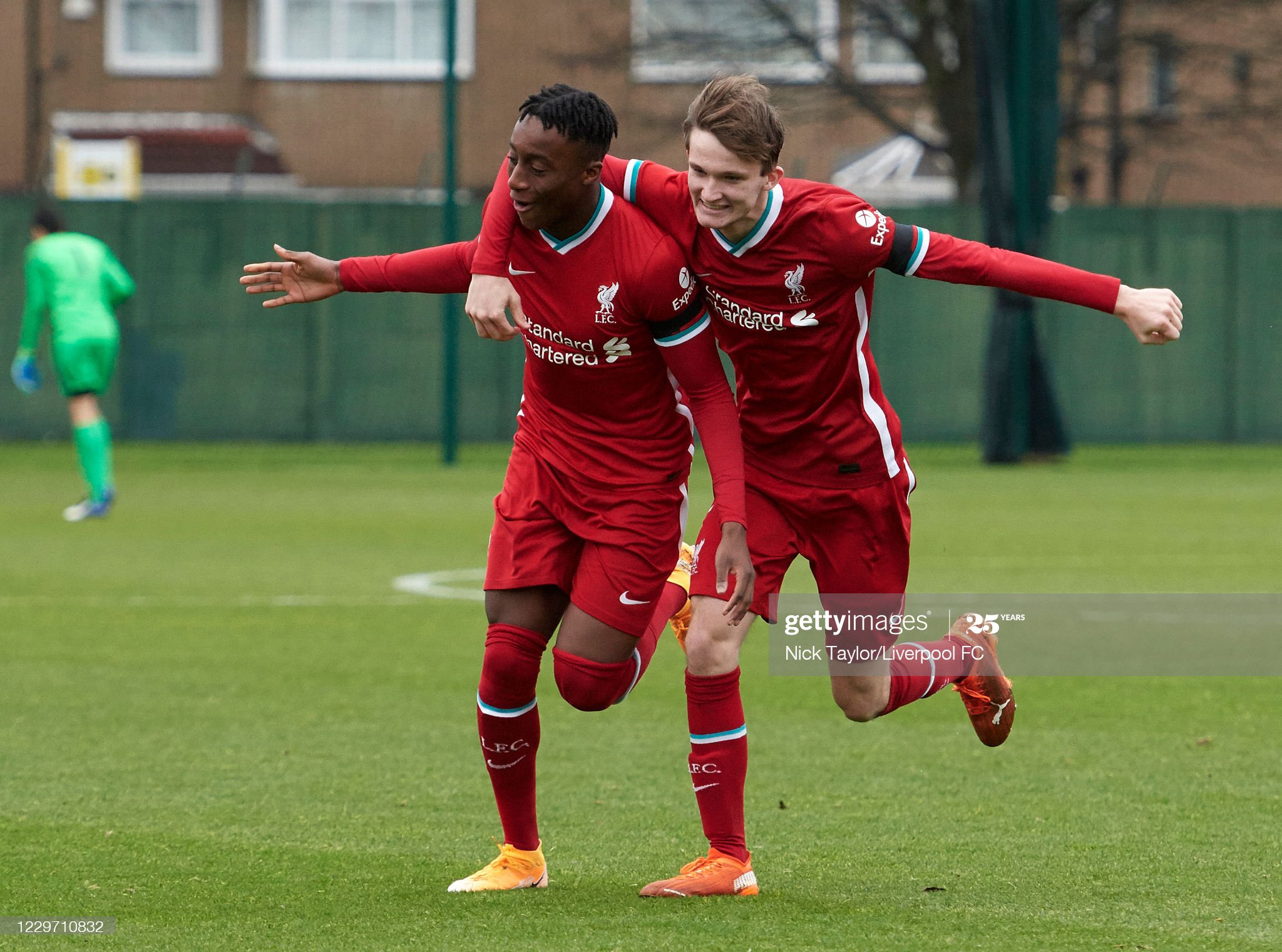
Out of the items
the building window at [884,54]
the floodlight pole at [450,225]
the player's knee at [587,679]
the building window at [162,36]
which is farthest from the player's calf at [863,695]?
the building window at [162,36]

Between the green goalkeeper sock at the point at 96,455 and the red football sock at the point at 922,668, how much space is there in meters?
9.86

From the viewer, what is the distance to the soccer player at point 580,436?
5.00 meters

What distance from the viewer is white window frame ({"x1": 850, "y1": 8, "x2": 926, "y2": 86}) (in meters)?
36.0

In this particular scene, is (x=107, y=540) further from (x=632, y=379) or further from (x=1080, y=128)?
(x=1080, y=128)

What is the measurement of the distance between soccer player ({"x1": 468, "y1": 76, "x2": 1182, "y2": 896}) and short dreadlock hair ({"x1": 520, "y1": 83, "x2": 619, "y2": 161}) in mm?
214

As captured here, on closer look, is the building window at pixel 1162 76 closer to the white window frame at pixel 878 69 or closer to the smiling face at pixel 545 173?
the white window frame at pixel 878 69

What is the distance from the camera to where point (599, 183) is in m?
5.11

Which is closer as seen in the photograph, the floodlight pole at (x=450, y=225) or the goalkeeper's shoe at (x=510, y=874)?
the goalkeeper's shoe at (x=510, y=874)

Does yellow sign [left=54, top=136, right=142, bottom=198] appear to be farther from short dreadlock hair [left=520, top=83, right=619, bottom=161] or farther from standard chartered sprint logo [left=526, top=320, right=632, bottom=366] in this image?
short dreadlock hair [left=520, top=83, right=619, bottom=161]

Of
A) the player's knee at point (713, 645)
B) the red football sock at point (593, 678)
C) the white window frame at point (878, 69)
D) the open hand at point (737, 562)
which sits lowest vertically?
the red football sock at point (593, 678)

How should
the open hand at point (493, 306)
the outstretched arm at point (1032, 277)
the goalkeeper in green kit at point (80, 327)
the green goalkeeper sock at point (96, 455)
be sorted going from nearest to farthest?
1. the open hand at point (493, 306)
2. the outstretched arm at point (1032, 277)
3. the green goalkeeper sock at point (96, 455)
4. the goalkeeper in green kit at point (80, 327)

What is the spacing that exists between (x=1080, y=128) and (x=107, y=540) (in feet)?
69.0

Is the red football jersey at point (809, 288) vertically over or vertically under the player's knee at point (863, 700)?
over

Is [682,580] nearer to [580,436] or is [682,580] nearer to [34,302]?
[580,436]
